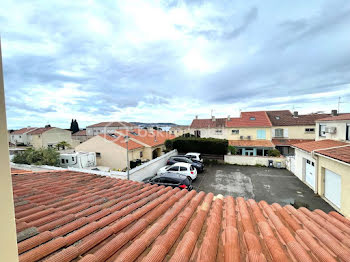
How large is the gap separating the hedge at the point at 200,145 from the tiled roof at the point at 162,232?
1613 centimetres

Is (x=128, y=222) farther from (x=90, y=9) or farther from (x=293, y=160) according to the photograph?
(x=293, y=160)

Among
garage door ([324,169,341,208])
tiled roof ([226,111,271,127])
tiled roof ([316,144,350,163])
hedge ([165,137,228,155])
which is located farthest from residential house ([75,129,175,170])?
garage door ([324,169,341,208])

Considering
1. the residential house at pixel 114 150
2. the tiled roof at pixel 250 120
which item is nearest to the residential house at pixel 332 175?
the tiled roof at pixel 250 120

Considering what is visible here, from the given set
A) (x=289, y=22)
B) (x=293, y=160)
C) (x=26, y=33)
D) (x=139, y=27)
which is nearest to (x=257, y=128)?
(x=293, y=160)

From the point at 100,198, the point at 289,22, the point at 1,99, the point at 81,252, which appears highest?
the point at 289,22

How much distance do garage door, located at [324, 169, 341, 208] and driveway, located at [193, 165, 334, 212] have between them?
48 centimetres

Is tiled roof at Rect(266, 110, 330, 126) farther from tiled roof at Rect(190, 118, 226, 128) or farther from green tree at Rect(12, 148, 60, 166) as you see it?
green tree at Rect(12, 148, 60, 166)

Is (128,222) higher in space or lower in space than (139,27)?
lower

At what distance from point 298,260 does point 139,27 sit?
748cm

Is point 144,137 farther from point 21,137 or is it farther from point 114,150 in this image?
point 21,137

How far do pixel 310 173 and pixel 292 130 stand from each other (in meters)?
18.0

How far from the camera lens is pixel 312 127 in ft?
86.0

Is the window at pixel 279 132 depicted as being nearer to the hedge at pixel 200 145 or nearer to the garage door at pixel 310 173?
the hedge at pixel 200 145

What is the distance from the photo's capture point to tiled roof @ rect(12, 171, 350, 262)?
1.86 m
